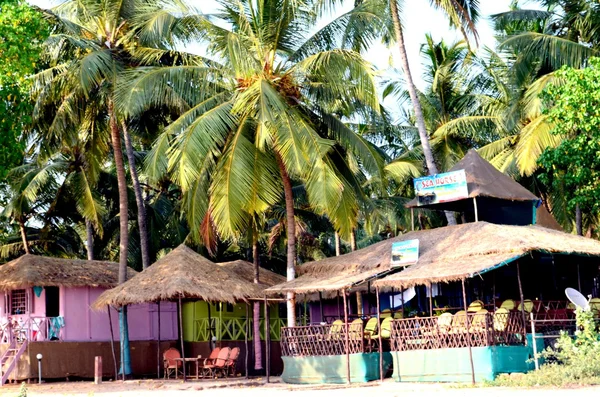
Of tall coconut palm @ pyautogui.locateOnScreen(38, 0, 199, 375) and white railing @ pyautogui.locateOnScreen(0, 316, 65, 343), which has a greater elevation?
tall coconut palm @ pyautogui.locateOnScreen(38, 0, 199, 375)

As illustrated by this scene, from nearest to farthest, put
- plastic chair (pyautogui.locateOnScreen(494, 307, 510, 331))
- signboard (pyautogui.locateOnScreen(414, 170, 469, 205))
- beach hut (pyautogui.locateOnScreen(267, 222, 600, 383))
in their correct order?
beach hut (pyautogui.locateOnScreen(267, 222, 600, 383)) → plastic chair (pyautogui.locateOnScreen(494, 307, 510, 331)) → signboard (pyautogui.locateOnScreen(414, 170, 469, 205))

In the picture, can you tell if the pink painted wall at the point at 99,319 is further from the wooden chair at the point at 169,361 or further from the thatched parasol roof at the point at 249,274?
the wooden chair at the point at 169,361

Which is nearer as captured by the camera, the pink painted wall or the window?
the pink painted wall

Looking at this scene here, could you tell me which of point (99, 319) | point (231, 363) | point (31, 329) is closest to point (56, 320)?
point (31, 329)

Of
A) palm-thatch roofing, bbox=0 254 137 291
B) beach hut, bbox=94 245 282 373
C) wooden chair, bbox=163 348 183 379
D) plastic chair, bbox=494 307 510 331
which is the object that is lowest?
wooden chair, bbox=163 348 183 379

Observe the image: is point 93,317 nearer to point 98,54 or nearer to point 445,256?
point 98,54

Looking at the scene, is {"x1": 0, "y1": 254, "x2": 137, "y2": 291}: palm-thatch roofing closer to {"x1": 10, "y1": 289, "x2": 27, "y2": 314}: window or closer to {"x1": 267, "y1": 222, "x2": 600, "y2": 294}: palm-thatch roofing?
{"x1": 10, "y1": 289, "x2": 27, "y2": 314}: window

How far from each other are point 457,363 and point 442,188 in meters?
4.96

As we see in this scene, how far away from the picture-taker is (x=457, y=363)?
1833 cm

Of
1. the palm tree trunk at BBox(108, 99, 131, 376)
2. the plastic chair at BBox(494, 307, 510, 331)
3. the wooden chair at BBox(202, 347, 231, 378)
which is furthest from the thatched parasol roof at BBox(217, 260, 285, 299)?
the plastic chair at BBox(494, 307, 510, 331)

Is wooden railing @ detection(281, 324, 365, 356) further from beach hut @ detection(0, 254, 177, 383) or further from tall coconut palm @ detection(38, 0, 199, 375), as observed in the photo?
beach hut @ detection(0, 254, 177, 383)

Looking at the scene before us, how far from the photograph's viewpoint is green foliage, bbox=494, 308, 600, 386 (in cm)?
1581

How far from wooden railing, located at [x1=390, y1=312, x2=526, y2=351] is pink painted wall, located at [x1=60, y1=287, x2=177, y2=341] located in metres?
9.97

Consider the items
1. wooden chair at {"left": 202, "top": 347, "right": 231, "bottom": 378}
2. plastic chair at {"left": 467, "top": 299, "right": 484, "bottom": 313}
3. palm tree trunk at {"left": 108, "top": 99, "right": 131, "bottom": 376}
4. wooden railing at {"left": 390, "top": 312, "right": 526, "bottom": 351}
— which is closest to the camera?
wooden railing at {"left": 390, "top": 312, "right": 526, "bottom": 351}
